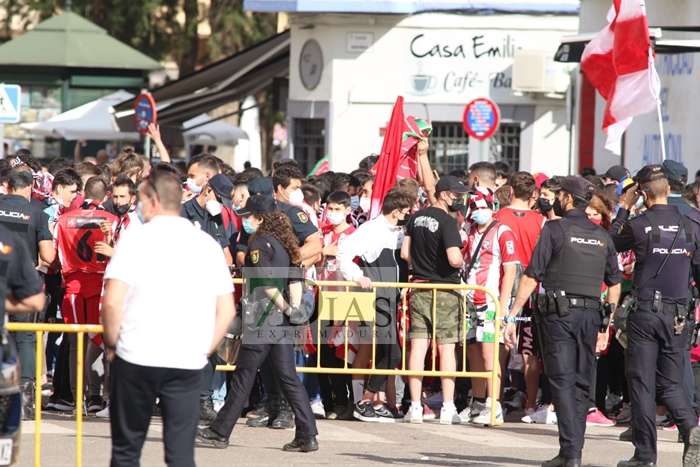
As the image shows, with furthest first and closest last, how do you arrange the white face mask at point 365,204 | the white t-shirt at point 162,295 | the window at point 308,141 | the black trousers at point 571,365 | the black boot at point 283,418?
1. the window at point 308,141
2. the white face mask at point 365,204
3. the black boot at point 283,418
4. the black trousers at point 571,365
5. the white t-shirt at point 162,295

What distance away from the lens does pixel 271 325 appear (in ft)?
29.5

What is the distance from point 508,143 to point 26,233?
17.6 meters

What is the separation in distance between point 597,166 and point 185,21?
13372mm

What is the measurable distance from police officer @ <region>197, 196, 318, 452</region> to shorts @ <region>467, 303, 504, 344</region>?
216 centimetres

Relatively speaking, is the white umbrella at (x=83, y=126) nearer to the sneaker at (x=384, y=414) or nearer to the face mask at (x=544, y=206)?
the sneaker at (x=384, y=414)

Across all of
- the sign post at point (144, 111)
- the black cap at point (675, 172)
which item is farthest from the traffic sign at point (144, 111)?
the black cap at point (675, 172)

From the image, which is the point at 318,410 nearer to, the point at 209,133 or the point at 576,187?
the point at 576,187

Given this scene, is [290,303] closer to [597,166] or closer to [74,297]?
[74,297]

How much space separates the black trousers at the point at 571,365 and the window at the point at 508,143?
18.3 metres

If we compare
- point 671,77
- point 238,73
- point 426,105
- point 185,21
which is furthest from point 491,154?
point 185,21

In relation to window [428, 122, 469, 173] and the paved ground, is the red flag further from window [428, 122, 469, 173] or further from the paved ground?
window [428, 122, 469, 173]

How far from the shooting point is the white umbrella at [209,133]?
27.8m

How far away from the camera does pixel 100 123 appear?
25359 millimetres

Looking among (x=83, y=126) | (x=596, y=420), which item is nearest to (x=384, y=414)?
(x=596, y=420)
